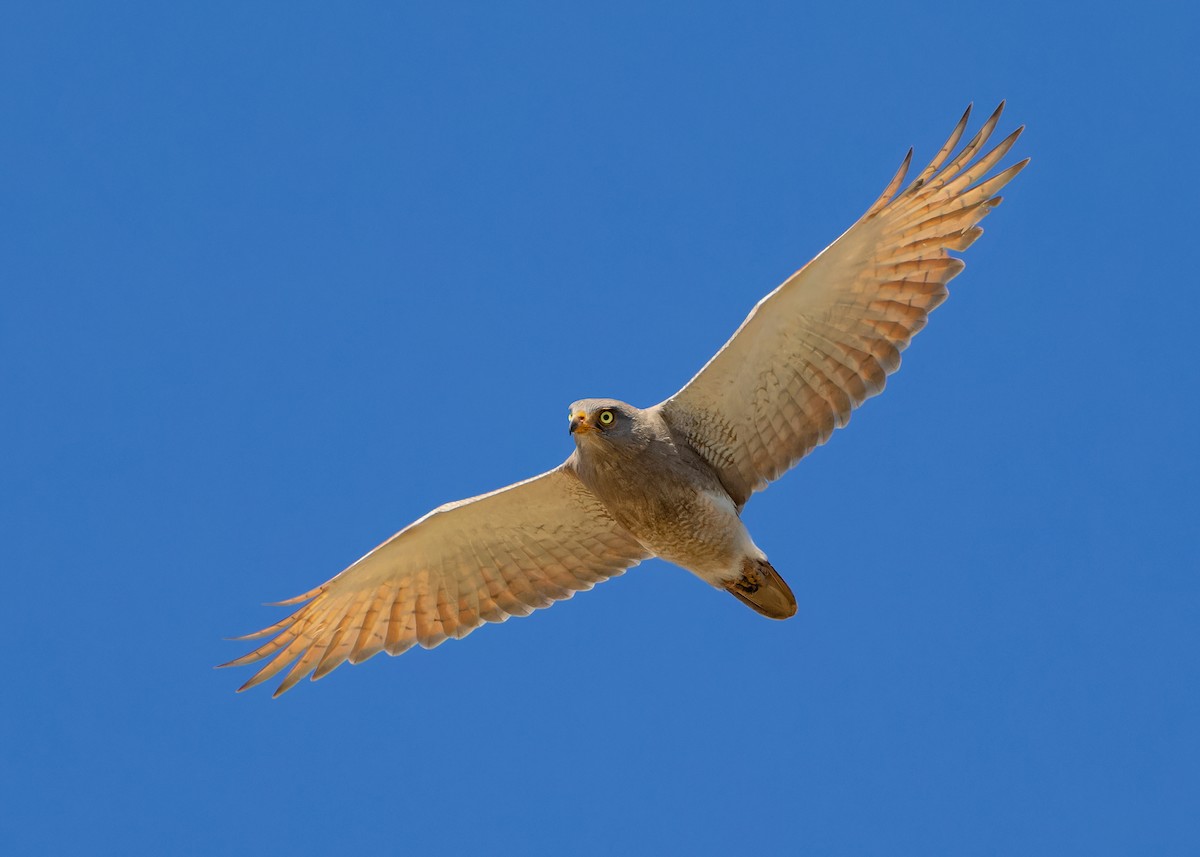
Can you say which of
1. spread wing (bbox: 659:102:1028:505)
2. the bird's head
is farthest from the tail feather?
the bird's head

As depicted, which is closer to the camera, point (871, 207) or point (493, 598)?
point (871, 207)

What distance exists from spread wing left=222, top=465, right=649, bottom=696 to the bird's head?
1087 millimetres

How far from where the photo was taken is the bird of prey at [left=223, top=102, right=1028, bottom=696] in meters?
11.9

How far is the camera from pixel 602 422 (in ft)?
38.6

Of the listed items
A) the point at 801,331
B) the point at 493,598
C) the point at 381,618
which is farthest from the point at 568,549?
the point at 801,331

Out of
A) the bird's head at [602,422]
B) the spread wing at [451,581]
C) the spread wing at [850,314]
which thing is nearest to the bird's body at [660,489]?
the bird's head at [602,422]

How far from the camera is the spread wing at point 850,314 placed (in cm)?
1188

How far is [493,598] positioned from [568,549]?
0.69 metres

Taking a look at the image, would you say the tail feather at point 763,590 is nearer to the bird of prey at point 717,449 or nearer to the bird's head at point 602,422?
the bird of prey at point 717,449

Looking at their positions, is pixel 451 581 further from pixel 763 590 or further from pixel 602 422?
pixel 763 590

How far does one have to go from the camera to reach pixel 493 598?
13266 mm

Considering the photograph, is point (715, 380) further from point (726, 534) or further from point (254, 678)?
point (254, 678)

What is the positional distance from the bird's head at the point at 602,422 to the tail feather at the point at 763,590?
1.27 metres

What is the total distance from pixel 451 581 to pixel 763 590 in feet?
7.99
